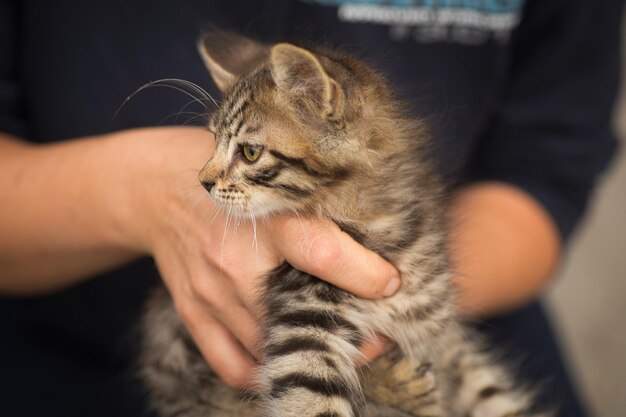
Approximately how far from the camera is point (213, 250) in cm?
101

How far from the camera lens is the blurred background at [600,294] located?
2.72m

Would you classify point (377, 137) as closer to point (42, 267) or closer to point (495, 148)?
point (42, 267)

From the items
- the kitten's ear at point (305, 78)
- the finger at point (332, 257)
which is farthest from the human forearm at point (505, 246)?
the kitten's ear at point (305, 78)

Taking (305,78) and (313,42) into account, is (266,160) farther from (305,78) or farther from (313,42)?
(313,42)

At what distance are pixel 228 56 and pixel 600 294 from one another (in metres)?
2.34

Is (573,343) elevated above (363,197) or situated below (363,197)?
below

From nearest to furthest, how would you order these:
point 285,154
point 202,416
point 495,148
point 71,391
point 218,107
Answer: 1. point 285,154
2. point 218,107
3. point 202,416
4. point 71,391
5. point 495,148

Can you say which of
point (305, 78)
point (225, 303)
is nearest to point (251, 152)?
point (305, 78)

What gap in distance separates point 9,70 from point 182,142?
44cm

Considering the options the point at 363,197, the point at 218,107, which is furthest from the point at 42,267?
the point at 363,197

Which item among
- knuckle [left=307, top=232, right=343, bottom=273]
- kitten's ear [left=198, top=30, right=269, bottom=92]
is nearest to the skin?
knuckle [left=307, top=232, right=343, bottom=273]

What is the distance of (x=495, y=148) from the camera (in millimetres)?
1711

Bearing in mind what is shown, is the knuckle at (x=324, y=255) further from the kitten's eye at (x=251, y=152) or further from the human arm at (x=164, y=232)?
the kitten's eye at (x=251, y=152)

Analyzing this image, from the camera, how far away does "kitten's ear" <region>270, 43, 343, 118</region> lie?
0.82 meters
